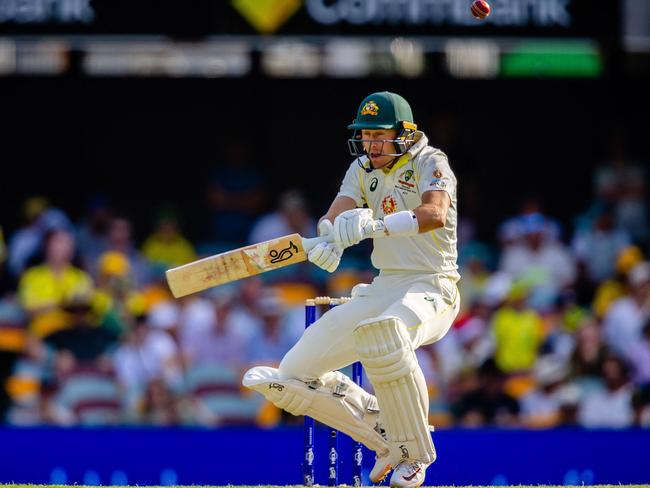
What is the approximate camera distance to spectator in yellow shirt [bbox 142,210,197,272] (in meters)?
9.58

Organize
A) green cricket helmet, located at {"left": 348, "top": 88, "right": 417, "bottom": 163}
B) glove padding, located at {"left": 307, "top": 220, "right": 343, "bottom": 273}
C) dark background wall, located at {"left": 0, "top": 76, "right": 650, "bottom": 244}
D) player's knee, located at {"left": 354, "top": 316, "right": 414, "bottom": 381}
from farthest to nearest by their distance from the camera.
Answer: dark background wall, located at {"left": 0, "top": 76, "right": 650, "bottom": 244}
green cricket helmet, located at {"left": 348, "top": 88, "right": 417, "bottom": 163}
glove padding, located at {"left": 307, "top": 220, "right": 343, "bottom": 273}
player's knee, located at {"left": 354, "top": 316, "right": 414, "bottom": 381}

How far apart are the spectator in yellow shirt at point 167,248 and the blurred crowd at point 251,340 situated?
13cm

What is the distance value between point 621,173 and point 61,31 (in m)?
4.42

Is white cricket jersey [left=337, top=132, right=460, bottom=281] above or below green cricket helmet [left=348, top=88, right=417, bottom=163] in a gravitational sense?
below

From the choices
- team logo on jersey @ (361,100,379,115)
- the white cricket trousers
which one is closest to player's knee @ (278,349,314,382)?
the white cricket trousers

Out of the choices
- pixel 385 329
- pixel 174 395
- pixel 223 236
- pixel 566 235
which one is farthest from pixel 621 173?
pixel 385 329

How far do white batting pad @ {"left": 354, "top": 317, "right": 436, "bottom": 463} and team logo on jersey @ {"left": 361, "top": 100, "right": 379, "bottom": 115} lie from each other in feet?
2.90

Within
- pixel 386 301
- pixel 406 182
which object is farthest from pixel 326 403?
pixel 406 182

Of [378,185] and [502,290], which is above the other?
[502,290]

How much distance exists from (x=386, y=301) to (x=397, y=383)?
443 millimetres

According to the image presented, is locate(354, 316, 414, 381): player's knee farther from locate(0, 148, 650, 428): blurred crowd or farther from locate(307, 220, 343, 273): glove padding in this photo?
locate(0, 148, 650, 428): blurred crowd

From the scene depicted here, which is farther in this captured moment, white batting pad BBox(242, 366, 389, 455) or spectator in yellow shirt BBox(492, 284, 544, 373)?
spectator in yellow shirt BBox(492, 284, 544, 373)

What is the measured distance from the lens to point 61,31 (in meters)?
8.75

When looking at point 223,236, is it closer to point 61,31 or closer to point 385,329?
point 61,31
